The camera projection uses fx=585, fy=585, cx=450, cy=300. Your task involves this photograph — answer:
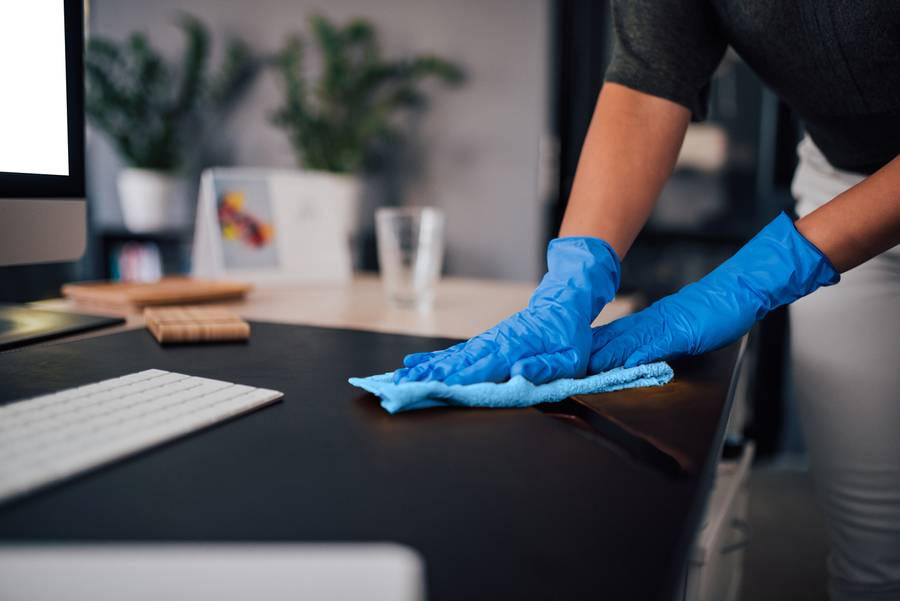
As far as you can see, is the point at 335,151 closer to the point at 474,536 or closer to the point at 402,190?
the point at 402,190

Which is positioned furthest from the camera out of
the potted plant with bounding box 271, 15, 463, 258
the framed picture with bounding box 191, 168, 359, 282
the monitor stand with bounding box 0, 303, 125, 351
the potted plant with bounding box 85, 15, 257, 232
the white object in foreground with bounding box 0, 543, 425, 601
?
the potted plant with bounding box 85, 15, 257, 232

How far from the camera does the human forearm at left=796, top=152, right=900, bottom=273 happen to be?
0.60 meters

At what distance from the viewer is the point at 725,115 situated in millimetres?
2064

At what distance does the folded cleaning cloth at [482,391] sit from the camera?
465 mm

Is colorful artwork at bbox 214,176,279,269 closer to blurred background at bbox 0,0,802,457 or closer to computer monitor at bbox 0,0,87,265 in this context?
computer monitor at bbox 0,0,87,265

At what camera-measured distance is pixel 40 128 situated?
737mm

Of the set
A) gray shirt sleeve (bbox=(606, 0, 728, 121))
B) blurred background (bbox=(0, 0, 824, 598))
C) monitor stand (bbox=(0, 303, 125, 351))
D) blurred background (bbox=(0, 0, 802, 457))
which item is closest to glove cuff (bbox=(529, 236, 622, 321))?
gray shirt sleeve (bbox=(606, 0, 728, 121))

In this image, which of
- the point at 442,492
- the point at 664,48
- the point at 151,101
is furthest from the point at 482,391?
the point at 151,101

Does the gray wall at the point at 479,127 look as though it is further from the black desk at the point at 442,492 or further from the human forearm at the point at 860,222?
the black desk at the point at 442,492

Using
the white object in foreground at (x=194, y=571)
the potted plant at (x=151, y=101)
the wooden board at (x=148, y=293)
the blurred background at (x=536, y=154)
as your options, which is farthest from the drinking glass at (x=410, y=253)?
the potted plant at (x=151, y=101)

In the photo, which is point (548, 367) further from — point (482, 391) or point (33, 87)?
point (33, 87)

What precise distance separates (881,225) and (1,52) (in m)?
0.99

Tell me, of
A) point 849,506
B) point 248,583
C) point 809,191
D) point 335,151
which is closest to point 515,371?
point 248,583

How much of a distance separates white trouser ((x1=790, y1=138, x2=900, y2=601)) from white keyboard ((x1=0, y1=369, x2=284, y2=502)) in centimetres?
77
